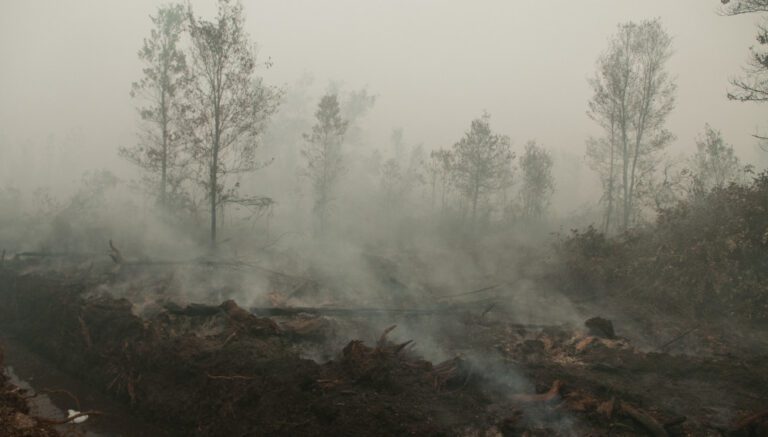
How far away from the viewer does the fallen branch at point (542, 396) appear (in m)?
6.94

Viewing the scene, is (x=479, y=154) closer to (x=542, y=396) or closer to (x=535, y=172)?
(x=535, y=172)

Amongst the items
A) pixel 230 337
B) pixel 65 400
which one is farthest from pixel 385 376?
pixel 65 400

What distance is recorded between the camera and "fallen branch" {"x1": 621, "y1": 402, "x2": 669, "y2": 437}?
19.4 feet

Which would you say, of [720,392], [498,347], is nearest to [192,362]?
[498,347]

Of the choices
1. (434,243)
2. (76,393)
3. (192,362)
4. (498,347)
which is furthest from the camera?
(434,243)

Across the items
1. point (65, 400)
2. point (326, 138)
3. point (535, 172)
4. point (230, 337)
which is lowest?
point (65, 400)

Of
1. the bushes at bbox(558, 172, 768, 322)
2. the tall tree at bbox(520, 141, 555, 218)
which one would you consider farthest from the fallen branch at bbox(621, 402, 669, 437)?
the tall tree at bbox(520, 141, 555, 218)

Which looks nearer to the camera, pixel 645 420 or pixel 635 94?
pixel 645 420

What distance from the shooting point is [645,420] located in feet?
20.1

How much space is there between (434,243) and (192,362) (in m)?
22.6

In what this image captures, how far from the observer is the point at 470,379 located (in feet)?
25.5

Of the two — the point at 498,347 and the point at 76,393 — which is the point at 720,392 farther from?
the point at 76,393

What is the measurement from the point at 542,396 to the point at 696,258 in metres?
9.77

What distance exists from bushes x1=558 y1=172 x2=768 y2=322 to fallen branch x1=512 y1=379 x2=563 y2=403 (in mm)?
7834
